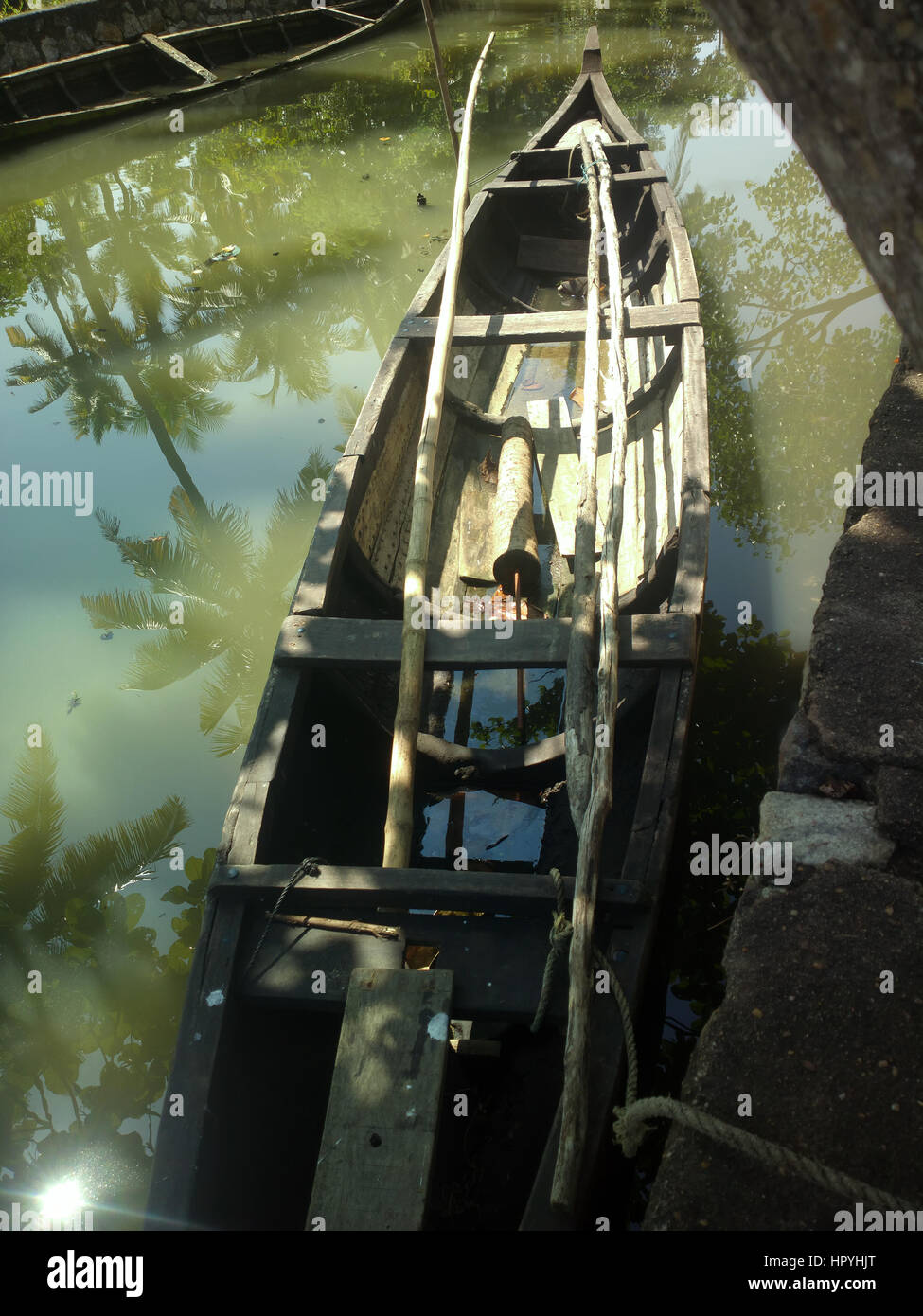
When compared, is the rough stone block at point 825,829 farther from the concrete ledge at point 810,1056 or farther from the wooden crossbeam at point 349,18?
the wooden crossbeam at point 349,18

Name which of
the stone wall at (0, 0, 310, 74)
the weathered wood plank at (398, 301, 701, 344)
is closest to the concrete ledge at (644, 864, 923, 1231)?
the weathered wood plank at (398, 301, 701, 344)

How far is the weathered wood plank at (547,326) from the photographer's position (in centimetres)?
482

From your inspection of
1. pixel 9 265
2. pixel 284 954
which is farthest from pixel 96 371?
pixel 284 954

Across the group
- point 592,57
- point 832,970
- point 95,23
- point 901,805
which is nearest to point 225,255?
point 592,57

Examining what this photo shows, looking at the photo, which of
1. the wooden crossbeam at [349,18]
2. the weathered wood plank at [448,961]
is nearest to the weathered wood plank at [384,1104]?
the weathered wood plank at [448,961]

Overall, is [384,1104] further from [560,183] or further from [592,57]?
[592,57]

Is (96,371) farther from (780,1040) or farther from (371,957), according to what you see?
(780,1040)

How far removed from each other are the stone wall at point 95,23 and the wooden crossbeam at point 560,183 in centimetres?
856

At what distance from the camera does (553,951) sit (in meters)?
2.28

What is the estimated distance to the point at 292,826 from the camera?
3.04 m

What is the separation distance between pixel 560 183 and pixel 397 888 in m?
6.29

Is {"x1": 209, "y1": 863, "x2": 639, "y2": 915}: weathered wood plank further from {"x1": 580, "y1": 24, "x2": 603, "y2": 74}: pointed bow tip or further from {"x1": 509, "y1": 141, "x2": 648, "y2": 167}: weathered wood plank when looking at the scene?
{"x1": 580, "y1": 24, "x2": 603, "y2": 74}: pointed bow tip

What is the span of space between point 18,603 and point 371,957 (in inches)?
150

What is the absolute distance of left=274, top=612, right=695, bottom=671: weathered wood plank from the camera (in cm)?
307
